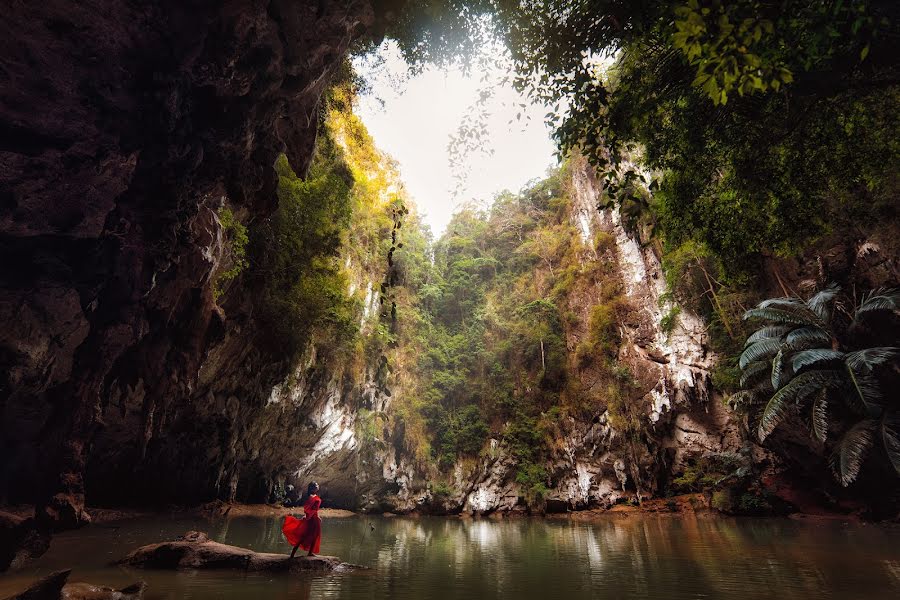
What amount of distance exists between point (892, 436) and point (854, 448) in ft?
2.35

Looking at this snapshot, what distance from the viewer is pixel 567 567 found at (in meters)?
5.92

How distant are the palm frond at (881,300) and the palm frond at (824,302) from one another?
694 millimetres

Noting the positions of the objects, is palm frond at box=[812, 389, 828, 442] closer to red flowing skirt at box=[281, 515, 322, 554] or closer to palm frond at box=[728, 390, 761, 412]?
palm frond at box=[728, 390, 761, 412]

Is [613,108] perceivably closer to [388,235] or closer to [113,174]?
[113,174]

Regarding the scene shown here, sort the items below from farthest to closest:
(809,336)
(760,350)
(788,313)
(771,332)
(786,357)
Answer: (771,332) → (760,350) → (788,313) → (786,357) → (809,336)

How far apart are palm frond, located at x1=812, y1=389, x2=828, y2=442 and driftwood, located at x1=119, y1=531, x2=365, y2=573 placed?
11277mm

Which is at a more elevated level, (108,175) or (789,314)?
(789,314)

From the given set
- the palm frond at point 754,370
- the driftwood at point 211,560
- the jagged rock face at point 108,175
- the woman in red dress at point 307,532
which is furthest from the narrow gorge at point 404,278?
the woman in red dress at point 307,532

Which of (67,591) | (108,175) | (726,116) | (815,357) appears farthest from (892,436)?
(108,175)

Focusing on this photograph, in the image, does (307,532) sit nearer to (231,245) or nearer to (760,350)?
(231,245)

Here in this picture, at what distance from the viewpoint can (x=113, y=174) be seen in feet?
16.3

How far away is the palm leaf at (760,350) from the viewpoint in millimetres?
11595

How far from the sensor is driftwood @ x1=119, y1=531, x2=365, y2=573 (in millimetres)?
5637

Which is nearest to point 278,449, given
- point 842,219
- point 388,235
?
point 388,235
